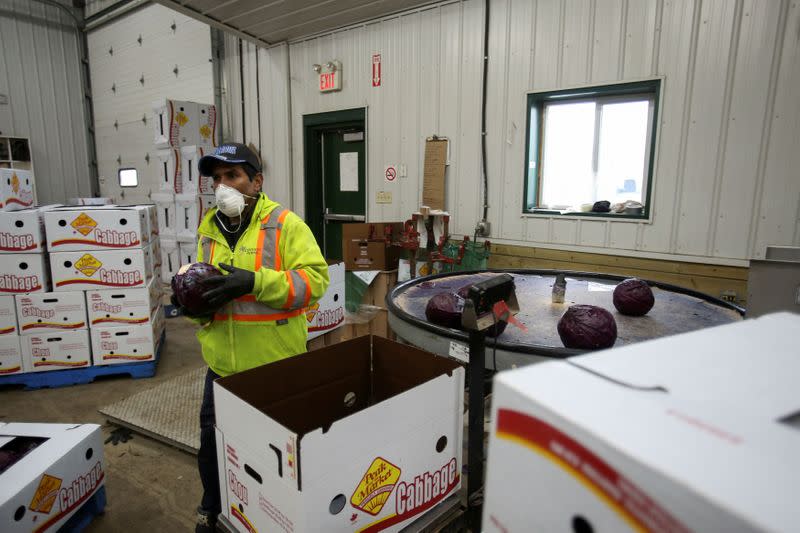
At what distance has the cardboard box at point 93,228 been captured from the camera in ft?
11.2

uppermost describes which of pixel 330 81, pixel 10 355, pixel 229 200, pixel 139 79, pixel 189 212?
pixel 139 79

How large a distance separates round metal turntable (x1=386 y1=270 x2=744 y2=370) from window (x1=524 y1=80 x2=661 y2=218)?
1.27 metres

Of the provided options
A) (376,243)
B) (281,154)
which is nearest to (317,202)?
→ (281,154)

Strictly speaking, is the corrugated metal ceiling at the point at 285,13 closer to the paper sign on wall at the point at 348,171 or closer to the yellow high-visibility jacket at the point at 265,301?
the paper sign on wall at the point at 348,171

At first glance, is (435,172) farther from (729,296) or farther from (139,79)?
(139,79)

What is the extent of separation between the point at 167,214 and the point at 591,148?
17.9ft

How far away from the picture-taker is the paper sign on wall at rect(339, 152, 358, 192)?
5453mm

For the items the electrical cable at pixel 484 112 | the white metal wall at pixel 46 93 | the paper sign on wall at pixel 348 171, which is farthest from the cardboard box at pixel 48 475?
the white metal wall at pixel 46 93

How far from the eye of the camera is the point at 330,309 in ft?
11.9

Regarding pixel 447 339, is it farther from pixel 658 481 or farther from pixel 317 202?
pixel 317 202

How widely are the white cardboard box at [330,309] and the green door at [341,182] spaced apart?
6.14 feet

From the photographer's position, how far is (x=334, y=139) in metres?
5.64

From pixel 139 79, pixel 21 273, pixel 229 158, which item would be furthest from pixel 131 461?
pixel 139 79

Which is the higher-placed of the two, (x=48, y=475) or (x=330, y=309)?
(x=330, y=309)
